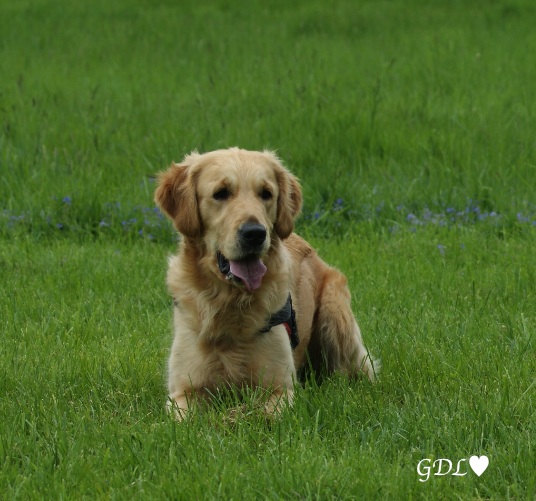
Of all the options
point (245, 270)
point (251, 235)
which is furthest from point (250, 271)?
point (251, 235)

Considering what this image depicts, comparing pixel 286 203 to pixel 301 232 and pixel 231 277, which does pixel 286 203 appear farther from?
pixel 301 232

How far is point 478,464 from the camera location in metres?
3.55

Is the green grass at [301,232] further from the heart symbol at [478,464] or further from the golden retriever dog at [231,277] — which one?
the golden retriever dog at [231,277]

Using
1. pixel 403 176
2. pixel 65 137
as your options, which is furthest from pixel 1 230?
pixel 403 176

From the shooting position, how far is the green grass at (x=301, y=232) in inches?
145

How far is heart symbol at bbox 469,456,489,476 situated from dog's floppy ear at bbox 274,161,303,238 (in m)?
1.63

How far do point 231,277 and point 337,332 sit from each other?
2.99ft

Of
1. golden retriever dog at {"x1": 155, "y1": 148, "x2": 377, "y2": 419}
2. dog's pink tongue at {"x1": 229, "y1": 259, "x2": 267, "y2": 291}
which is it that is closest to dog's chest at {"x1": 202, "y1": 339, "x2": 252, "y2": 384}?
golden retriever dog at {"x1": 155, "y1": 148, "x2": 377, "y2": 419}

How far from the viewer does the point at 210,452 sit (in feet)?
12.2

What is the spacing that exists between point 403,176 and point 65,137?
3.30m

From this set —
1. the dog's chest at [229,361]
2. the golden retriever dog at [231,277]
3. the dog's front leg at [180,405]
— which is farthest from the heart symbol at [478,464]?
the dog's chest at [229,361]

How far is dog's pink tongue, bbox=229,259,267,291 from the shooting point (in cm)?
456

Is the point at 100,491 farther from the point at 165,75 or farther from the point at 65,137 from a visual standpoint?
the point at 165,75

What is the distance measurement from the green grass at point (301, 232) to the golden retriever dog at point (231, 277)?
0.20 metres
